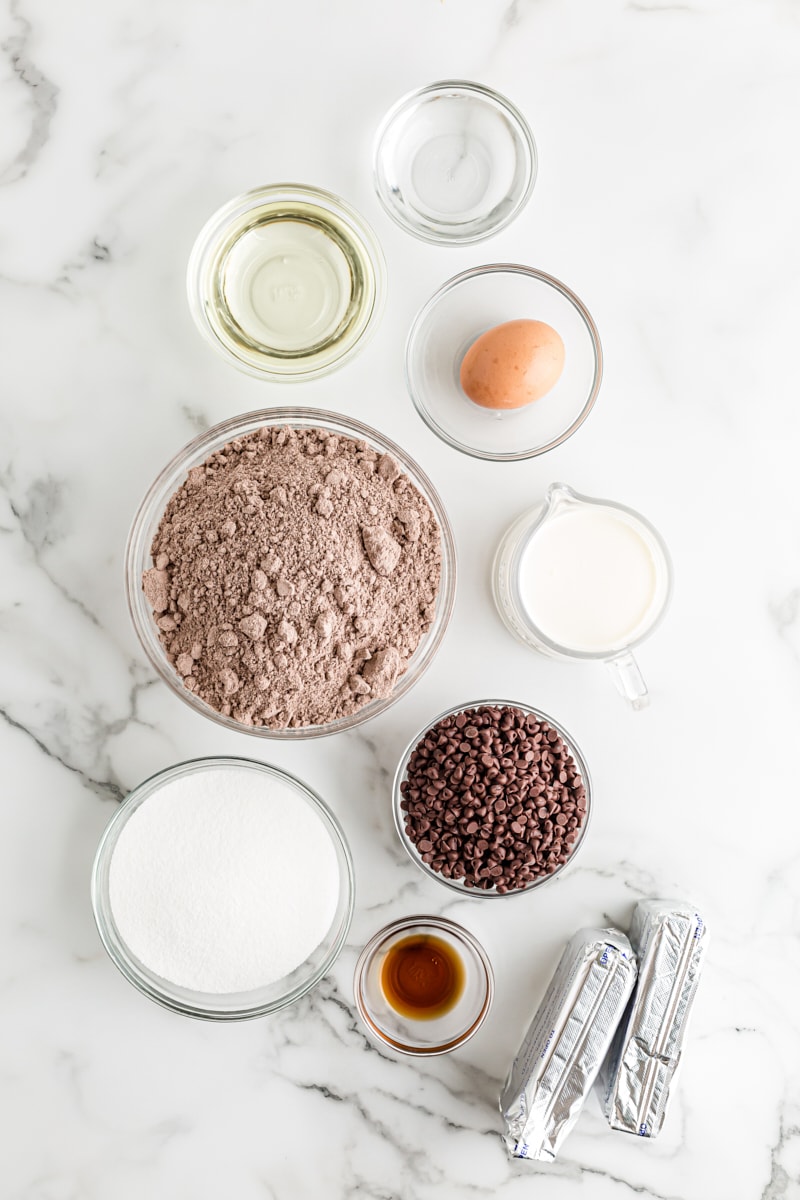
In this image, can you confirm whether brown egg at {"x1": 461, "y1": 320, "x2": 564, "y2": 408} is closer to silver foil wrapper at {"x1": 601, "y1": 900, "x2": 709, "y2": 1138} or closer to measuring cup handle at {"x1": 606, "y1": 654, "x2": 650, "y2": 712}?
measuring cup handle at {"x1": 606, "y1": 654, "x2": 650, "y2": 712}

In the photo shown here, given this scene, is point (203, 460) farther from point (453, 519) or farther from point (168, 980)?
point (168, 980)

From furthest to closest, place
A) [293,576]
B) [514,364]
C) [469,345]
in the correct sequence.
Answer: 1. [469,345]
2. [514,364]
3. [293,576]

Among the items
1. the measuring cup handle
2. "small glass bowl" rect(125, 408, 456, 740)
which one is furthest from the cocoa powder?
the measuring cup handle

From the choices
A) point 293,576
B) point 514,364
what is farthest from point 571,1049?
point 514,364

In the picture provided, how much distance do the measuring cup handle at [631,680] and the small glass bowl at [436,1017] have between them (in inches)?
19.3

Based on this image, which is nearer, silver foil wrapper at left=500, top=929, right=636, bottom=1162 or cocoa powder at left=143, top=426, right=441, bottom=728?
cocoa powder at left=143, top=426, right=441, bottom=728

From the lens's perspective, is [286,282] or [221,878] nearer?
[221,878]

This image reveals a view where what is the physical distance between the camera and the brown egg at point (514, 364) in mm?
1328

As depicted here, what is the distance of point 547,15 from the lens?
145 centimetres

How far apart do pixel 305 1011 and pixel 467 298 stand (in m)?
1.29

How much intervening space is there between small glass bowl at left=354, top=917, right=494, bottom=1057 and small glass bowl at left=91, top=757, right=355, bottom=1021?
73 millimetres

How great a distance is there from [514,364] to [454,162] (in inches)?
17.1

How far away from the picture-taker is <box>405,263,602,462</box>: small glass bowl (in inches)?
55.4

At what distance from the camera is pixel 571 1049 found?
1.34 m
